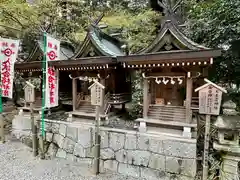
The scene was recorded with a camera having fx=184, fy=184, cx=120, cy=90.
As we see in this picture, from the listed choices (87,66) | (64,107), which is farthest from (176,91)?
(64,107)

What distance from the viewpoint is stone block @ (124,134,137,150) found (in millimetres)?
5438

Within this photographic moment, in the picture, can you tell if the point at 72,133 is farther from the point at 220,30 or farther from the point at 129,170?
the point at 220,30

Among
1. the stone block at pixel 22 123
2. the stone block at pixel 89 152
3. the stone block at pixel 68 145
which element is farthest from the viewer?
the stone block at pixel 22 123

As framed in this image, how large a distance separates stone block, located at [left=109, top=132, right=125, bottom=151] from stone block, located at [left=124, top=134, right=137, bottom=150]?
14 cm

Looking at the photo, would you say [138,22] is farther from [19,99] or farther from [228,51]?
[19,99]

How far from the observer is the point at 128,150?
18.1ft

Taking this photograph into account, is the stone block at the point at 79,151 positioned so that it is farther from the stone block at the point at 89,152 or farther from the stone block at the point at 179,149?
the stone block at the point at 179,149

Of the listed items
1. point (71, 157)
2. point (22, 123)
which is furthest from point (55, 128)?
point (22, 123)

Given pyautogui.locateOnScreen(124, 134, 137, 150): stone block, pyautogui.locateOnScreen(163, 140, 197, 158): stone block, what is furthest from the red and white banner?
pyautogui.locateOnScreen(163, 140, 197, 158): stone block

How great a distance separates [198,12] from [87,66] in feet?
16.0

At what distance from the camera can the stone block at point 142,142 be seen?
527cm

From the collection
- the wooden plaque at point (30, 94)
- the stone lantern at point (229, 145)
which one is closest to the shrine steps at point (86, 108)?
the wooden plaque at point (30, 94)

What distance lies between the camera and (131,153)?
5.46m

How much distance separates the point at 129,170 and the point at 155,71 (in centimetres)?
305
